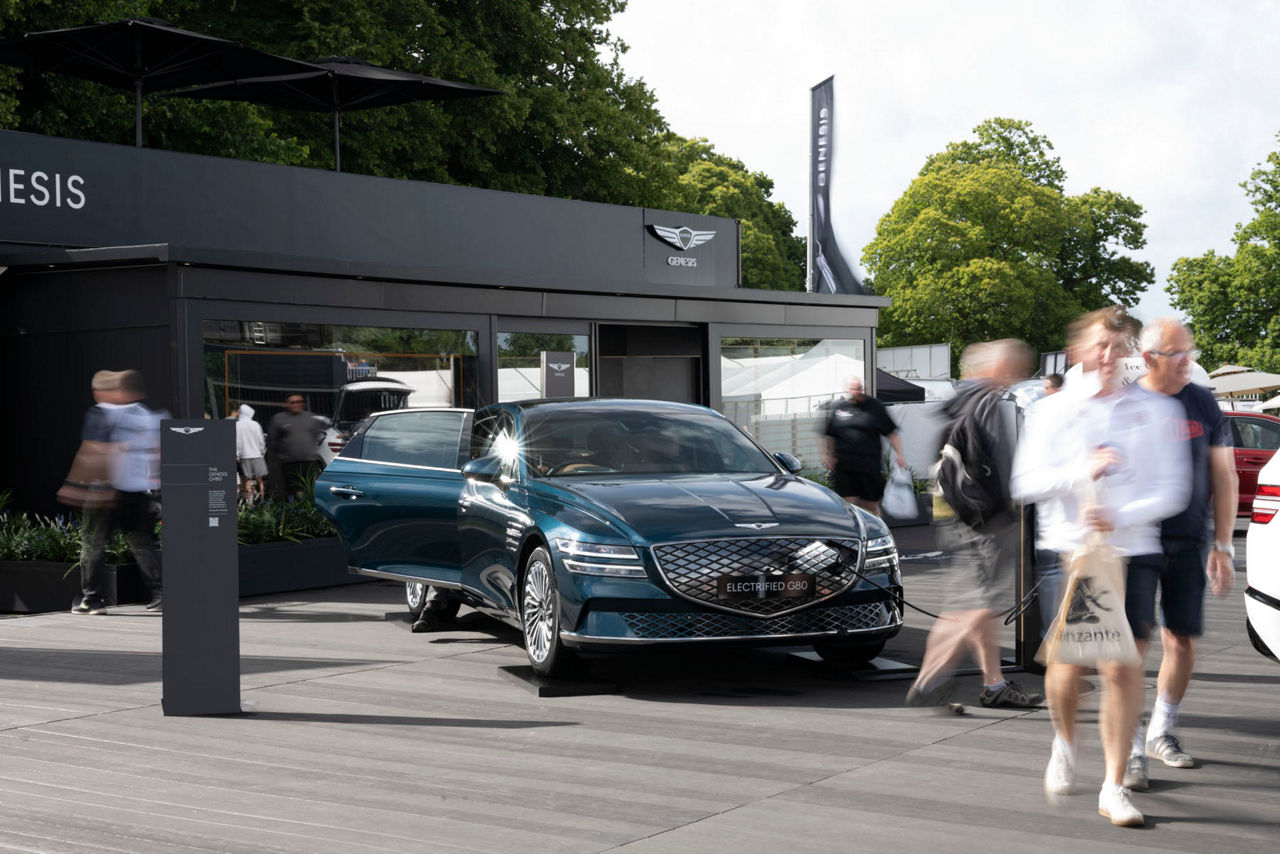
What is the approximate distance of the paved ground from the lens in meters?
5.32

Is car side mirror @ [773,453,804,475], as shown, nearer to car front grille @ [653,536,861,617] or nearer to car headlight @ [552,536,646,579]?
car front grille @ [653,536,861,617]

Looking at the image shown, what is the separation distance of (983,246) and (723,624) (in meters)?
55.3

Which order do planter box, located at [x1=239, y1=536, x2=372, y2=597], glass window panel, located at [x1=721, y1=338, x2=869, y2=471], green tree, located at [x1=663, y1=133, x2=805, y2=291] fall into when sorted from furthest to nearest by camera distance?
green tree, located at [x1=663, y1=133, x2=805, y2=291], glass window panel, located at [x1=721, y1=338, x2=869, y2=471], planter box, located at [x1=239, y1=536, x2=372, y2=597]

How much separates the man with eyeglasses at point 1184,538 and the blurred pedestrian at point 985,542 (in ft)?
3.69


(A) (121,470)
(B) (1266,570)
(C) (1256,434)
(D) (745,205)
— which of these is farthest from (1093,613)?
(D) (745,205)

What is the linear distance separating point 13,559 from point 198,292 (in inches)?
116

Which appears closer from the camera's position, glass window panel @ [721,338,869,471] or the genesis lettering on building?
the genesis lettering on building

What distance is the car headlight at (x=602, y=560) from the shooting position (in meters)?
7.91

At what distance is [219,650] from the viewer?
7.70 metres

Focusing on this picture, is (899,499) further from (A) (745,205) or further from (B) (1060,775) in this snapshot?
(A) (745,205)

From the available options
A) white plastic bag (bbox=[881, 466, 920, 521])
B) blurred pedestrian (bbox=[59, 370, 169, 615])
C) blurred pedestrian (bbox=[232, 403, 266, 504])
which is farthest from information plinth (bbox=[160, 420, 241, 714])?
blurred pedestrian (bbox=[232, 403, 266, 504])

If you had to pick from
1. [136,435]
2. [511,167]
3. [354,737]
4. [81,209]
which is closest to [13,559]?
[136,435]

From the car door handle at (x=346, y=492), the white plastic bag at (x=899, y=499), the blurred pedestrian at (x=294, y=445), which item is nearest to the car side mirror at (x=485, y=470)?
the car door handle at (x=346, y=492)

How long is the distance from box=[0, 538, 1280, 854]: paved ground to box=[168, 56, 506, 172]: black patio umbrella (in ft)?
39.8
